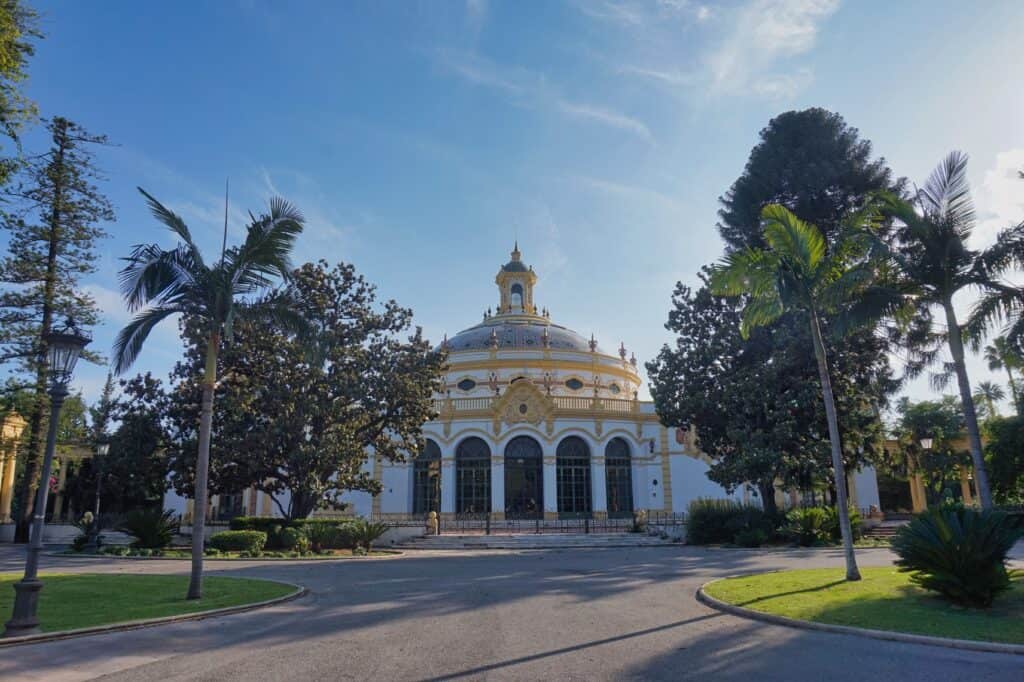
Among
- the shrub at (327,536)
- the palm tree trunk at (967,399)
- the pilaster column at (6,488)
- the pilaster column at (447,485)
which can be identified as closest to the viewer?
the palm tree trunk at (967,399)

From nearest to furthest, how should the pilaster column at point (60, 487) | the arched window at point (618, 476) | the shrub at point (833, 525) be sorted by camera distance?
the shrub at point (833, 525) → the arched window at point (618, 476) → the pilaster column at point (60, 487)

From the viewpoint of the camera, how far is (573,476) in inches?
1533

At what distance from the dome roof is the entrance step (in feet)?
71.1

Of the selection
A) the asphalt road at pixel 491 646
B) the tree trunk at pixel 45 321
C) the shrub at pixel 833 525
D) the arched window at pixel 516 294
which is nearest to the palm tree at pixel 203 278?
the asphalt road at pixel 491 646

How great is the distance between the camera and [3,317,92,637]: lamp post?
8859 mm

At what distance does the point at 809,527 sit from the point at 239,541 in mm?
20201

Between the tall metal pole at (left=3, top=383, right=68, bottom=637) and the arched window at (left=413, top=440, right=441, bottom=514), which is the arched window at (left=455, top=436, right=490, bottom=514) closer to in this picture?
the arched window at (left=413, top=440, right=441, bottom=514)

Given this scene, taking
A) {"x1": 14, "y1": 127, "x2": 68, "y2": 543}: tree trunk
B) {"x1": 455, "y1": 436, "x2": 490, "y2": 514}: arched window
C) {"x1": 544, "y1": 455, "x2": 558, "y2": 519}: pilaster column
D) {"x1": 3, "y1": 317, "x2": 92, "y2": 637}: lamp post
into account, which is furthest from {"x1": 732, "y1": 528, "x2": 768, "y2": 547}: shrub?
{"x1": 14, "y1": 127, "x2": 68, "y2": 543}: tree trunk

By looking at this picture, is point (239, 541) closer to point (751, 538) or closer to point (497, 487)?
point (497, 487)

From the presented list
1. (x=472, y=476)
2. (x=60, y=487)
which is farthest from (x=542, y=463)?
(x=60, y=487)

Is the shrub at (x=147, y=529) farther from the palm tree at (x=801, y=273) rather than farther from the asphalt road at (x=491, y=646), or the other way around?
the palm tree at (x=801, y=273)

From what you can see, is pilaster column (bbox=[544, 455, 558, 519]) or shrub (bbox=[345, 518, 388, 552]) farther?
pilaster column (bbox=[544, 455, 558, 519])

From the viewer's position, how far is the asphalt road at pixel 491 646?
7.05 m

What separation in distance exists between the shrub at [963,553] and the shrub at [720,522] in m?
15.9
